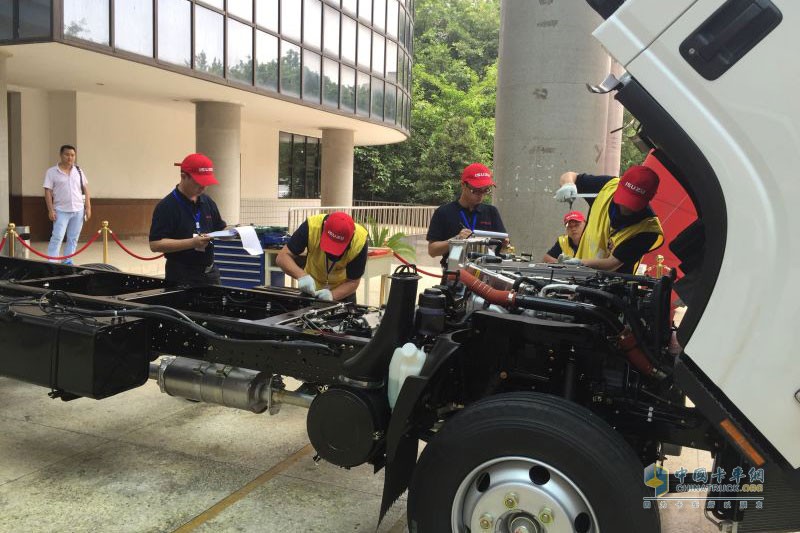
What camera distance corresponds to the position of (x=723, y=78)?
2070mm

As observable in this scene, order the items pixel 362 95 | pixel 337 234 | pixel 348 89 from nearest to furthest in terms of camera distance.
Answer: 1. pixel 337 234
2. pixel 348 89
3. pixel 362 95

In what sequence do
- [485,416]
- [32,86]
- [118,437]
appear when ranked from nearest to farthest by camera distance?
[485,416], [118,437], [32,86]

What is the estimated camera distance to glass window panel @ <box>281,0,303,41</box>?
17188 mm

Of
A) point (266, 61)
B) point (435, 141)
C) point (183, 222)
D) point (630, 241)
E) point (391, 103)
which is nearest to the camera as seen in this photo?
point (630, 241)

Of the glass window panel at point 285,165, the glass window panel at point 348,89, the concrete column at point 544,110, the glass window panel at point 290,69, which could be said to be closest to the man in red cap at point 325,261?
the concrete column at point 544,110

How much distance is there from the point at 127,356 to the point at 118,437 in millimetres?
1131

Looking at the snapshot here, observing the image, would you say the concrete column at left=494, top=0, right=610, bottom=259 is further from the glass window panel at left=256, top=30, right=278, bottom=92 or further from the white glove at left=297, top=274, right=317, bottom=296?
the glass window panel at left=256, top=30, right=278, bottom=92

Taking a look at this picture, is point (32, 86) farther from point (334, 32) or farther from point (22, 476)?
point (22, 476)

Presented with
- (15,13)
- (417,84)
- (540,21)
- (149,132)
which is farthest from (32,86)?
(417,84)

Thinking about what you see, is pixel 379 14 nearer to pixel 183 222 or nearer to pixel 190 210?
pixel 190 210

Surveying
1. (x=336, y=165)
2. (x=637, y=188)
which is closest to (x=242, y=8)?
(x=336, y=165)

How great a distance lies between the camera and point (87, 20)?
37.9 feet

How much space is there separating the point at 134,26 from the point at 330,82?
23.9 feet

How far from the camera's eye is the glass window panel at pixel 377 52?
2179cm
